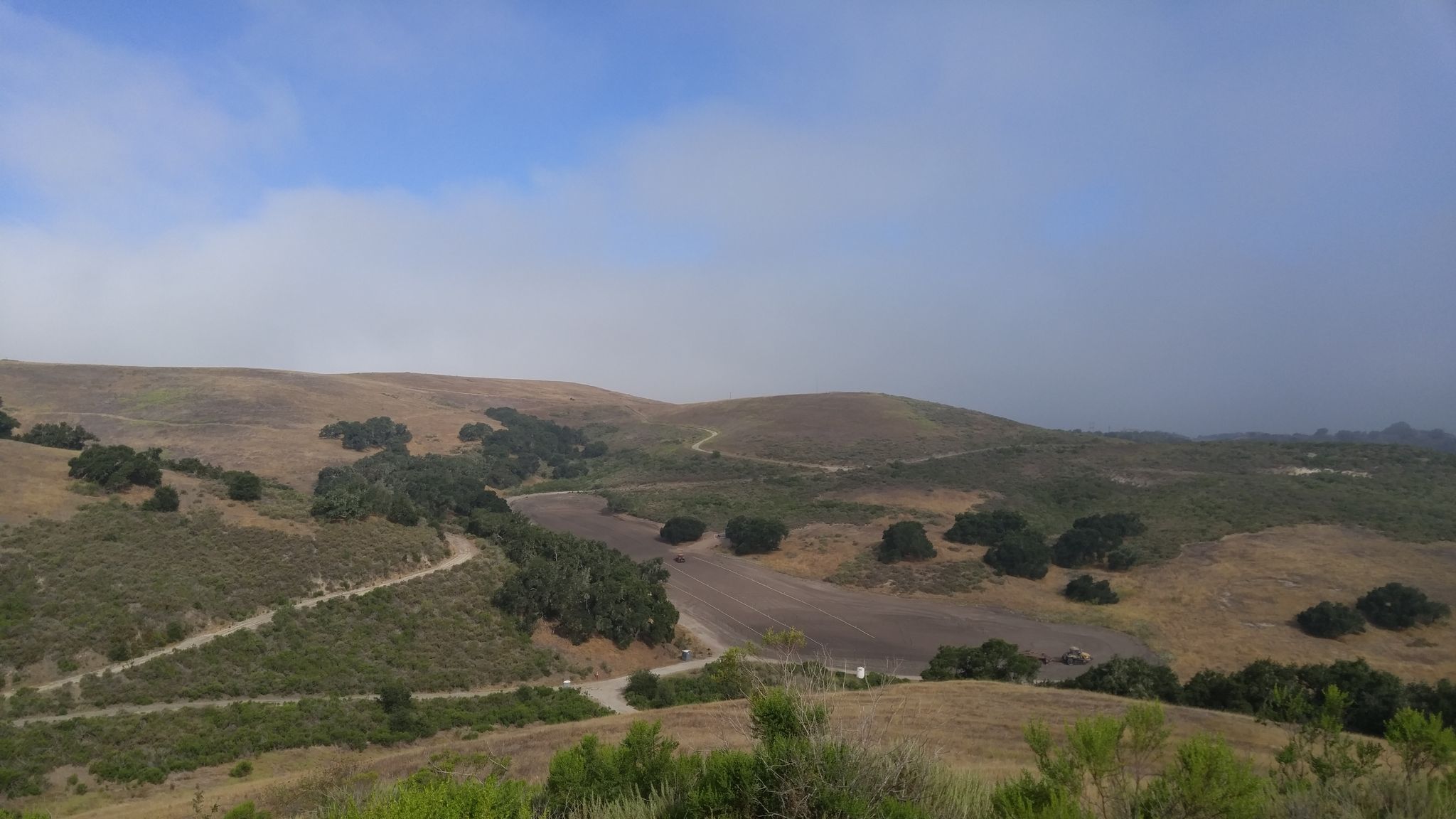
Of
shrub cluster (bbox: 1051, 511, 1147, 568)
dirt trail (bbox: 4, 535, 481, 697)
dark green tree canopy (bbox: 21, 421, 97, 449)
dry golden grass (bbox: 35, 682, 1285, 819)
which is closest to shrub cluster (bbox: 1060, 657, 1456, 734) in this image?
dry golden grass (bbox: 35, 682, 1285, 819)

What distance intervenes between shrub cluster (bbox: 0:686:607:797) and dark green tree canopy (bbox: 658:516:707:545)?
26009 millimetres

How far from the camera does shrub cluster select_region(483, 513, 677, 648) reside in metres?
A: 26.8

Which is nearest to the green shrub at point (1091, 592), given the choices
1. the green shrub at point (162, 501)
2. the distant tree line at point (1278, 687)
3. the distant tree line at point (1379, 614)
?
the distant tree line at point (1379, 614)

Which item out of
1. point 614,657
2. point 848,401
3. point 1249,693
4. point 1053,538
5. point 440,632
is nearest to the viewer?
point 1249,693

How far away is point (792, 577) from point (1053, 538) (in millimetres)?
18196

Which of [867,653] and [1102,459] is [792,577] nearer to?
[867,653]

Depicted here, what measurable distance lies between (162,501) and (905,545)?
35.3 m

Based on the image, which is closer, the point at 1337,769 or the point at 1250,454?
the point at 1337,769

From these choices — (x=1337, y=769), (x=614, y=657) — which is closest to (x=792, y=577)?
(x=614, y=657)

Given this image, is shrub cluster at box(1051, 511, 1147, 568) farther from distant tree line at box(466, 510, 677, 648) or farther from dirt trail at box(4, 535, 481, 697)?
dirt trail at box(4, 535, 481, 697)

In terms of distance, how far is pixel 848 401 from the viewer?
97.6 m

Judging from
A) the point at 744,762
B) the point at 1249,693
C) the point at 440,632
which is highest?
the point at 744,762

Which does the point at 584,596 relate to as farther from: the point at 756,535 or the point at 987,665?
the point at 756,535

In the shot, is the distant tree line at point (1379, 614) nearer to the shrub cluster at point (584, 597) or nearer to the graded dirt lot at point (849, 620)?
the graded dirt lot at point (849, 620)
